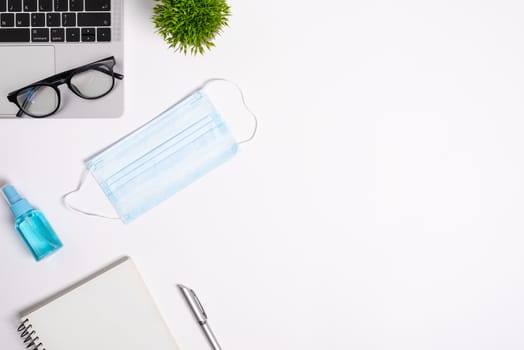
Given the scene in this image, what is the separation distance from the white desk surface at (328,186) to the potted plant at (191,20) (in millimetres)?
60

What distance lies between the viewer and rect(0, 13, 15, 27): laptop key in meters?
0.74

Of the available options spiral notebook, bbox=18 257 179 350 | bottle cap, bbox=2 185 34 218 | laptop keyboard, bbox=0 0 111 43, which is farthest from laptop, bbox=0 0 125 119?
spiral notebook, bbox=18 257 179 350

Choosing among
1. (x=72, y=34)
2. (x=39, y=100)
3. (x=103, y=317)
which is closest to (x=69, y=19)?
(x=72, y=34)

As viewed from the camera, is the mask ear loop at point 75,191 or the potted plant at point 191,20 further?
the mask ear loop at point 75,191

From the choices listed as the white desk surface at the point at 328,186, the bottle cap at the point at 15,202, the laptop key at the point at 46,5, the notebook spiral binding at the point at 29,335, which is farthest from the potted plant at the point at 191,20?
the notebook spiral binding at the point at 29,335

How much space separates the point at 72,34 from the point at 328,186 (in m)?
0.45

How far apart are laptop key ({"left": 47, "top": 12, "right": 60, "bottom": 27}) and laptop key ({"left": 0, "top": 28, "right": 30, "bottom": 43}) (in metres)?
0.04

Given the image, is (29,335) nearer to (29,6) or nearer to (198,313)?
(198,313)

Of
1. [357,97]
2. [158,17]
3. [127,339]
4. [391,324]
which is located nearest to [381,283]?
[391,324]

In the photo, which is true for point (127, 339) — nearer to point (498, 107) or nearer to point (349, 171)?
point (349, 171)

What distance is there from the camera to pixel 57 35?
0.74m

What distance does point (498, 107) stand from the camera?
0.79 metres

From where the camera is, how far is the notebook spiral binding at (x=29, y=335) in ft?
2.48

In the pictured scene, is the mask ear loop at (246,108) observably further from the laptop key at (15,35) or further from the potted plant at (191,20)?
the laptop key at (15,35)
